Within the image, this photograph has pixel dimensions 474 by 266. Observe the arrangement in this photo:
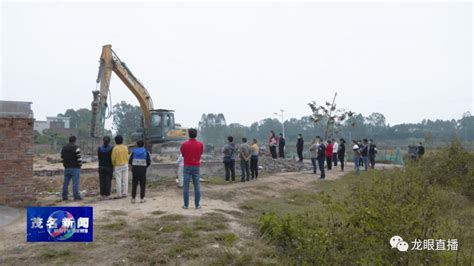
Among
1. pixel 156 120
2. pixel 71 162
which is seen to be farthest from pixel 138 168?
pixel 156 120

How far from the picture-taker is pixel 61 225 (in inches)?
195

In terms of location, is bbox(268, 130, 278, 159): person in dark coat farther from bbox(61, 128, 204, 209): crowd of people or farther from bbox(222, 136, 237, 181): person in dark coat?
bbox(61, 128, 204, 209): crowd of people

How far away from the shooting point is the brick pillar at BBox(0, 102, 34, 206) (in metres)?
7.93

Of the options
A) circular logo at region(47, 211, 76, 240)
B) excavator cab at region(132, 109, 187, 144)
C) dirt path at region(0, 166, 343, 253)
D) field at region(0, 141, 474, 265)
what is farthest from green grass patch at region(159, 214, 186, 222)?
excavator cab at region(132, 109, 187, 144)

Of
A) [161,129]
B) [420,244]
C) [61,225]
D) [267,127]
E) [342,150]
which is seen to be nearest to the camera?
[420,244]

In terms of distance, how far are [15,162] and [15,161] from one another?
0.02m

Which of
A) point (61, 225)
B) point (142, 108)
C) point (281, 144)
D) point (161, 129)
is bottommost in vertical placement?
point (61, 225)

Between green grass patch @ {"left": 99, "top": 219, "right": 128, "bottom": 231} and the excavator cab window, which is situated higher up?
the excavator cab window

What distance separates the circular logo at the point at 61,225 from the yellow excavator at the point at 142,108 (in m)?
14.4

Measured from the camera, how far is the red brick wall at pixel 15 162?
312 inches

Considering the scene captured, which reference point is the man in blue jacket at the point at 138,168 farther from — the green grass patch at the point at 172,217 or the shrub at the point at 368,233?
the shrub at the point at 368,233

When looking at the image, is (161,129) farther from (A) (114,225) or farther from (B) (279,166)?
(A) (114,225)

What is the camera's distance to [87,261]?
4.66 metres

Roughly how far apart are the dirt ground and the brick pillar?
1.87 feet
